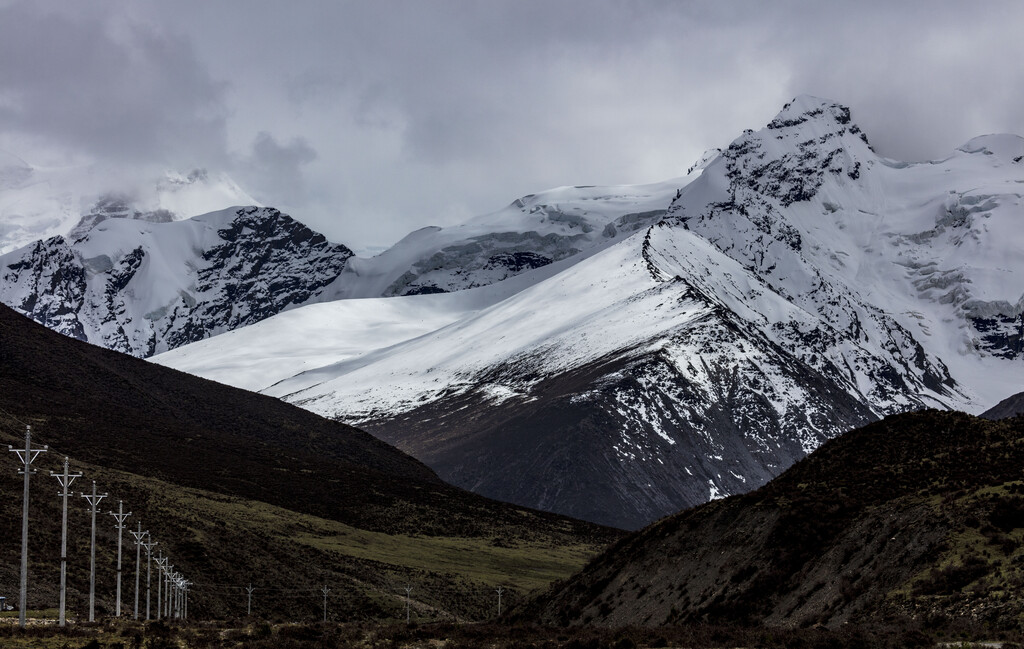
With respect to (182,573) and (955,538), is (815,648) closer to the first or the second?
(955,538)

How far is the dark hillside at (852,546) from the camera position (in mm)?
62156

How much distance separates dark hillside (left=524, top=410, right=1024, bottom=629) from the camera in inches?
2447

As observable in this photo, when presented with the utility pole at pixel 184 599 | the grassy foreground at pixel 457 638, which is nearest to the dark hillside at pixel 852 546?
the grassy foreground at pixel 457 638

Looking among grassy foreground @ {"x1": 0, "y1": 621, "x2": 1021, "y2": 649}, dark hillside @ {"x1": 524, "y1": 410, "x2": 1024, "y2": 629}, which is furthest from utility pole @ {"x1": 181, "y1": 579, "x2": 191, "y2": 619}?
grassy foreground @ {"x1": 0, "y1": 621, "x2": 1021, "y2": 649}

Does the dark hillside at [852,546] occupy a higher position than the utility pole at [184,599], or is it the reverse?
the dark hillside at [852,546]

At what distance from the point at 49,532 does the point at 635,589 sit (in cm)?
6760

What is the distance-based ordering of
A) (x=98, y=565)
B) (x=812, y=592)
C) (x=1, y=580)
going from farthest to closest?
(x=98, y=565) < (x=1, y=580) < (x=812, y=592)

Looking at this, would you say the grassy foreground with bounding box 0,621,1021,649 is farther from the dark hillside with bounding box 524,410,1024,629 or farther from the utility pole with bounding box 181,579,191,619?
the utility pole with bounding box 181,579,191,619

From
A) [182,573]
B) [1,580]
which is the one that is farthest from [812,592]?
[182,573]

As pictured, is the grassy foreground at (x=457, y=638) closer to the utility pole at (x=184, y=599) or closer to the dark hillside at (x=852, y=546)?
the dark hillside at (x=852, y=546)

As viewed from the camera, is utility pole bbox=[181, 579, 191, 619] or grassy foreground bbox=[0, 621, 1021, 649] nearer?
grassy foreground bbox=[0, 621, 1021, 649]

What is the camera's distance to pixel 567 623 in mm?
90312

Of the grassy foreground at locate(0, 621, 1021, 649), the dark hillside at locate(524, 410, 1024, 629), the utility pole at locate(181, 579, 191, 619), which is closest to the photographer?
the grassy foreground at locate(0, 621, 1021, 649)

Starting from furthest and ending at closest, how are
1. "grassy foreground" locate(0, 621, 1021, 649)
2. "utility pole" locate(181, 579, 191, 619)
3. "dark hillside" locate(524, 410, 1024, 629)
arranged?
1. "utility pole" locate(181, 579, 191, 619)
2. "dark hillside" locate(524, 410, 1024, 629)
3. "grassy foreground" locate(0, 621, 1021, 649)
